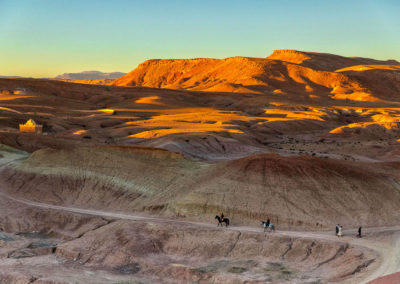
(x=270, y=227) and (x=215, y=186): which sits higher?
(x=215, y=186)

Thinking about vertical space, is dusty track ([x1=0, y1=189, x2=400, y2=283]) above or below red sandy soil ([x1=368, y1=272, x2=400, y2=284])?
below

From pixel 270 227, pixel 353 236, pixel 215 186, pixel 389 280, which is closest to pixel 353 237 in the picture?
pixel 353 236

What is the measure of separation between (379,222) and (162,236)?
651 inches

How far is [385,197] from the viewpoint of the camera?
46250mm

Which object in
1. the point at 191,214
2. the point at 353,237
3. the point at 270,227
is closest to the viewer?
the point at 353,237

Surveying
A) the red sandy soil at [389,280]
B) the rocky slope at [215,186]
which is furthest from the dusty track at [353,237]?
the red sandy soil at [389,280]

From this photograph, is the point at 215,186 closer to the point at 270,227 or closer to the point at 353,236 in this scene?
the point at 270,227

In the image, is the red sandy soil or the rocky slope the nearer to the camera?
the red sandy soil

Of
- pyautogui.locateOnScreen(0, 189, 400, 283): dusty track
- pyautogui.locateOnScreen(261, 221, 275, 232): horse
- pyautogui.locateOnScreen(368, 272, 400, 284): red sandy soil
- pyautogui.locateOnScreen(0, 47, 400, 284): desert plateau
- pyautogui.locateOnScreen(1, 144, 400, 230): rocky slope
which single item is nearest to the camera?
pyautogui.locateOnScreen(368, 272, 400, 284): red sandy soil

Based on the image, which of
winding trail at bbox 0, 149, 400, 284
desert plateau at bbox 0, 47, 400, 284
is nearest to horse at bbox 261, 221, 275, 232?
desert plateau at bbox 0, 47, 400, 284

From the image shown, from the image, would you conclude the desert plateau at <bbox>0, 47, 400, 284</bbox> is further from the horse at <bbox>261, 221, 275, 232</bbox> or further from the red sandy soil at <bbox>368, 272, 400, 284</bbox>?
the horse at <bbox>261, 221, 275, 232</bbox>

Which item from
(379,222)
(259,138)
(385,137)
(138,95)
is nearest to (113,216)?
(379,222)

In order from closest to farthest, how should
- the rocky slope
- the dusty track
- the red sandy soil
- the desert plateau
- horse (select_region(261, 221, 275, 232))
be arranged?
the red sandy soil → the dusty track → the desert plateau → horse (select_region(261, 221, 275, 232)) → the rocky slope

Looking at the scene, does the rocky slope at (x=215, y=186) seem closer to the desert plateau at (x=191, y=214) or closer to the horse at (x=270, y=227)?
the desert plateau at (x=191, y=214)
